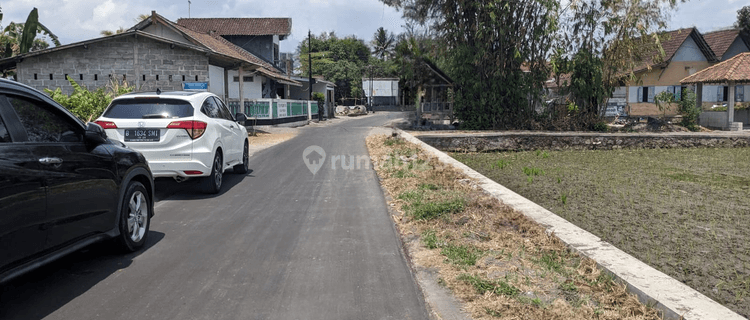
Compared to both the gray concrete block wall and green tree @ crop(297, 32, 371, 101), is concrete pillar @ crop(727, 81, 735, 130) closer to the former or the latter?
the gray concrete block wall

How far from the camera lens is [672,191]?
1107 centimetres

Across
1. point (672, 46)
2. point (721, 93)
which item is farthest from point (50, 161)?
point (721, 93)

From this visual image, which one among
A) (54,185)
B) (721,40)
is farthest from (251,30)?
(54,185)

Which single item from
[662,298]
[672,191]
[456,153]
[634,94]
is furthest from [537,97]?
[662,298]

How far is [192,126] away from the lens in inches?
352

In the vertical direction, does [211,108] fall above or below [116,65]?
below

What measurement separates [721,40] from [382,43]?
60456mm

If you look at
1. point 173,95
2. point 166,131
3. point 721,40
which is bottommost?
point 166,131

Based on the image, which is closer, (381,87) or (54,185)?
(54,185)

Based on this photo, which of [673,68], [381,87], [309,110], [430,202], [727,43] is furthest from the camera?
[381,87]

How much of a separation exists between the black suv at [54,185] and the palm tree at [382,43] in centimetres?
8911

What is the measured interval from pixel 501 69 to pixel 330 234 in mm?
24211

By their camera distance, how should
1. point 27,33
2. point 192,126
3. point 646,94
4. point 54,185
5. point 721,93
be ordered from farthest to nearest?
1. point 646,94
2. point 721,93
3. point 27,33
4. point 192,126
5. point 54,185

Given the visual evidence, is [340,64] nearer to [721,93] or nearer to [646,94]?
[646,94]
